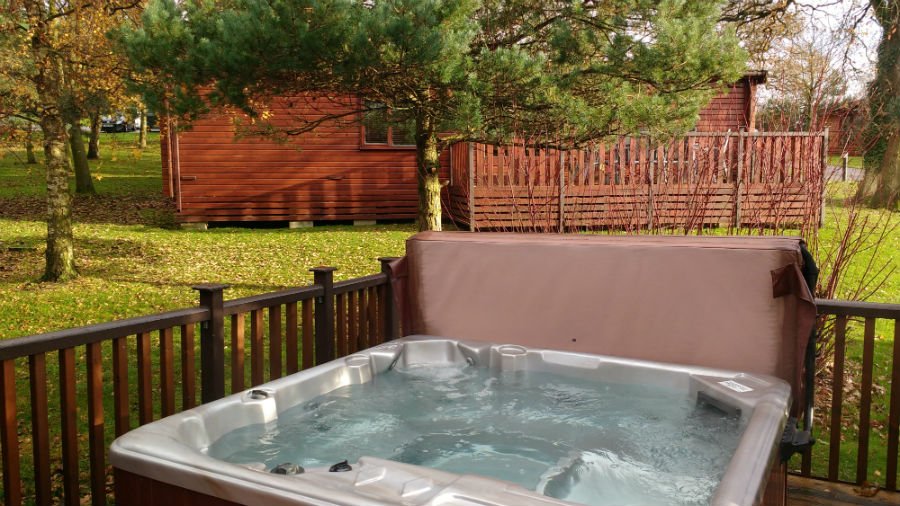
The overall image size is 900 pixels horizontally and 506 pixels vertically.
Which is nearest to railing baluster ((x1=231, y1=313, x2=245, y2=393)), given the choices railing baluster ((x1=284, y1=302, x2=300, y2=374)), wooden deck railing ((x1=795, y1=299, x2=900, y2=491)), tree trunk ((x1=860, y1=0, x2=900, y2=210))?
railing baluster ((x1=284, y1=302, x2=300, y2=374))

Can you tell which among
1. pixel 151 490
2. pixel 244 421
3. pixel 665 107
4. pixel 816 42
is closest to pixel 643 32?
pixel 665 107

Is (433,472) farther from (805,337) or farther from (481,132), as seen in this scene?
(481,132)

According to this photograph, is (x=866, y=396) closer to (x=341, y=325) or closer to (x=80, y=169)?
(x=341, y=325)

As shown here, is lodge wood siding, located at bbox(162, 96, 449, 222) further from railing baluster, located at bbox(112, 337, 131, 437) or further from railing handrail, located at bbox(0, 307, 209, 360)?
railing baluster, located at bbox(112, 337, 131, 437)

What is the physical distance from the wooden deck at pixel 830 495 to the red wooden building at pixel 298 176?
10242 millimetres

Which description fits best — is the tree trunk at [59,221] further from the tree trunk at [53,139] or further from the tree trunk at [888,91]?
the tree trunk at [888,91]

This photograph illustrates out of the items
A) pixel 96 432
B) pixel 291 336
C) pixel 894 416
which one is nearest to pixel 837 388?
pixel 894 416

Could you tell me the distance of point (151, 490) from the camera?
2.05m

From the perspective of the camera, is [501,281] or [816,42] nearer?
[501,281]

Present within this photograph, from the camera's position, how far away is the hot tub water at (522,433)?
8.29 ft

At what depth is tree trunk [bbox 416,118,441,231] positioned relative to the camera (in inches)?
271

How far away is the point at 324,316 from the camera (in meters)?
3.74

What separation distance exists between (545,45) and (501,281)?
4031 millimetres

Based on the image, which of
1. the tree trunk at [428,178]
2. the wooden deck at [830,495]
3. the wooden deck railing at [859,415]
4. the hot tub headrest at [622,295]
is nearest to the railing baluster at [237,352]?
the hot tub headrest at [622,295]
